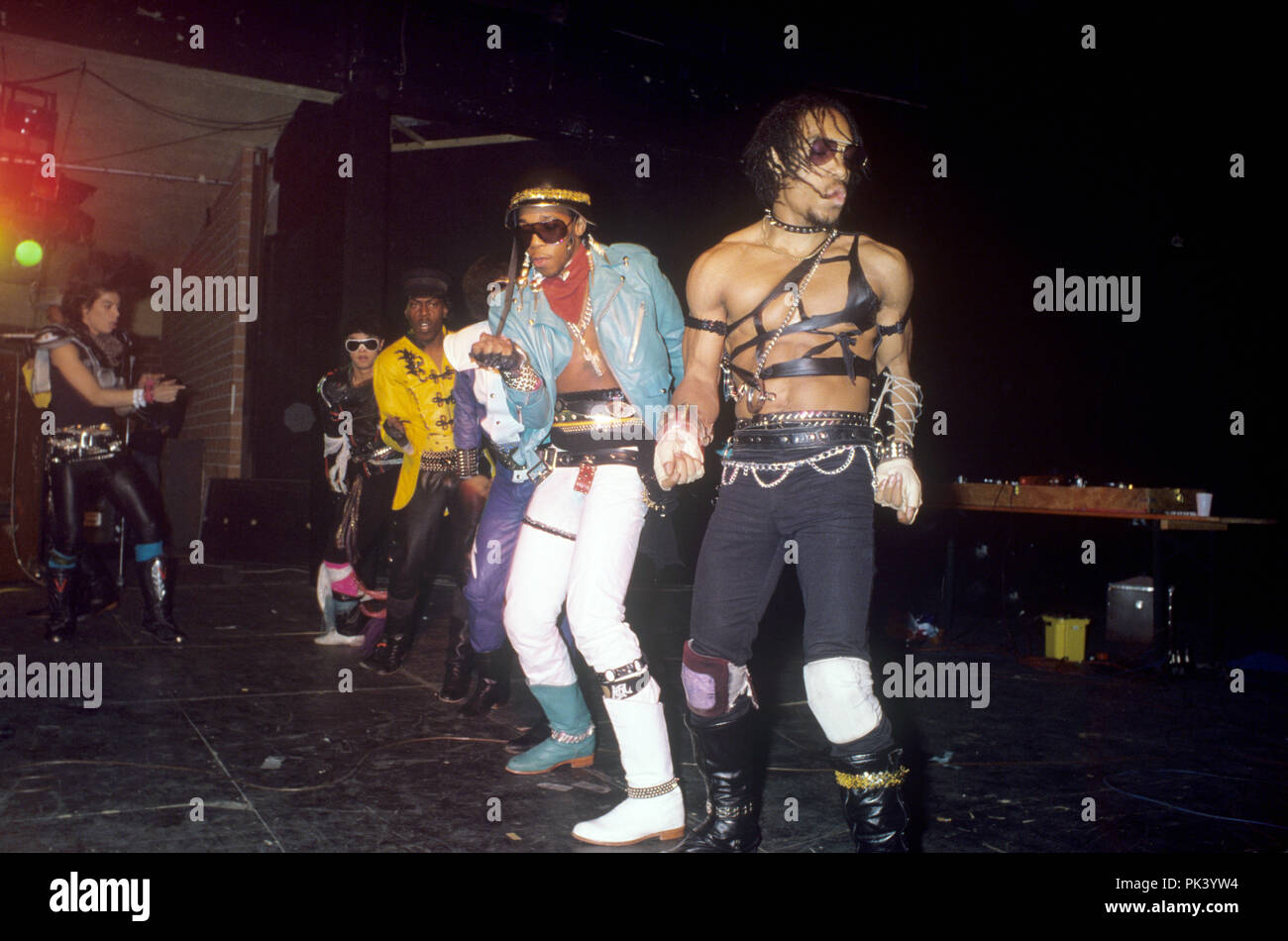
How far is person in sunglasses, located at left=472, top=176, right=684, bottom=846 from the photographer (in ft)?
10.1

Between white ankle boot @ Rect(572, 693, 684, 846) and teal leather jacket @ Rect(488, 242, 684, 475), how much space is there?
0.96m

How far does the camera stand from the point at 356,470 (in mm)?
5922

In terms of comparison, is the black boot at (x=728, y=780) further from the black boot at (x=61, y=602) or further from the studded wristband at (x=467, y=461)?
the black boot at (x=61, y=602)

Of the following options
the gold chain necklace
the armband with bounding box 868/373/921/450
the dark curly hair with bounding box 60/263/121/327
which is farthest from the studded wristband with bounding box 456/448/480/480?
the dark curly hair with bounding box 60/263/121/327

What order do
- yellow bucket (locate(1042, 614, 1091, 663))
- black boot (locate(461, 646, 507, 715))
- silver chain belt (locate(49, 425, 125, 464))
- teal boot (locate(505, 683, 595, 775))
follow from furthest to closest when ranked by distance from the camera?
yellow bucket (locate(1042, 614, 1091, 663)), silver chain belt (locate(49, 425, 125, 464)), black boot (locate(461, 646, 507, 715)), teal boot (locate(505, 683, 595, 775))

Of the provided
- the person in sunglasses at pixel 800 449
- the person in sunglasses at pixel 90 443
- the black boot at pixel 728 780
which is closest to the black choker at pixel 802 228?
the person in sunglasses at pixel 800 449

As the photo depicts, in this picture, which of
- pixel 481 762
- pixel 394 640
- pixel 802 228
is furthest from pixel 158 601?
pixel 802 228

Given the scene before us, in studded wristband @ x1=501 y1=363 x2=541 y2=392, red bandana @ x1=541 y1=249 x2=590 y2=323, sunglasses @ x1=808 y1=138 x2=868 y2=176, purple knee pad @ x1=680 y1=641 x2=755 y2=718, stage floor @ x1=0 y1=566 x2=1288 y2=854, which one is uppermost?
sunglasses @ x1=808 y1=138 x2=868 y2=176

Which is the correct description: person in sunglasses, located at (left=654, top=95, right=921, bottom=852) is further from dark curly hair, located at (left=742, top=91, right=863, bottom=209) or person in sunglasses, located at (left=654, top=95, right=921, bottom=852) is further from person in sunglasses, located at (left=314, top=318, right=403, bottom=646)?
person in sunglasses, located at (left=314, top=318, right=403, bottom=646)

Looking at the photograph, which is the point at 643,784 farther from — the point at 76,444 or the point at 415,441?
the point at 76,444

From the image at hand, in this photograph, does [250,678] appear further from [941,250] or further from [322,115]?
[941,250]

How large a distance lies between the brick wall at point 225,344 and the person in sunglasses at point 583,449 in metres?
9.76

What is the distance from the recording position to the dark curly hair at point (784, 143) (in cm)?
277

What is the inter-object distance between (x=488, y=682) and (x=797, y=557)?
92.7 inches
